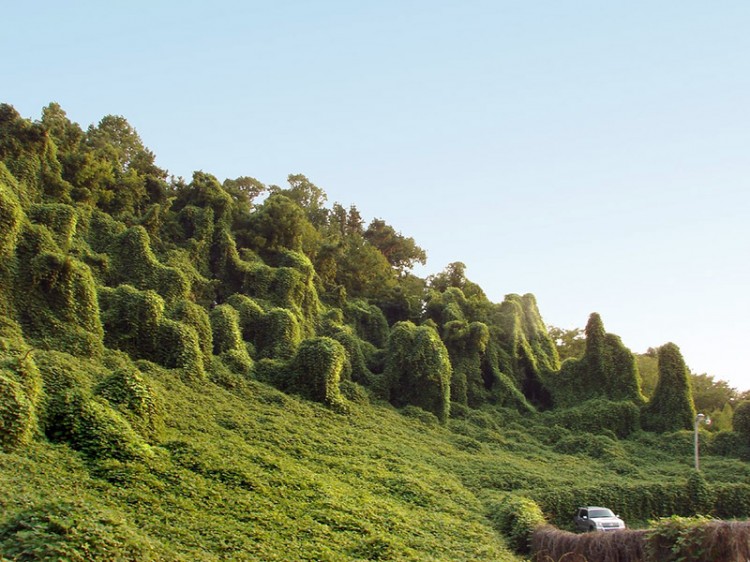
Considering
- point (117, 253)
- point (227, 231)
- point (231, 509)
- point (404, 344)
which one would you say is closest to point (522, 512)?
point (231, 509)

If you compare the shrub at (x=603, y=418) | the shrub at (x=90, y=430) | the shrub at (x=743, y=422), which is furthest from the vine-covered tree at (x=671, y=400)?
the shrub at (x=90, y=430)

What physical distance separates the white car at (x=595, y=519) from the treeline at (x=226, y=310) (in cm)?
752

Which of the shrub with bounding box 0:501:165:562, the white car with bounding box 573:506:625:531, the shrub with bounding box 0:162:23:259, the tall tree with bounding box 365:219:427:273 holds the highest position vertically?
the tall tree with bounding box 365:219:427:273

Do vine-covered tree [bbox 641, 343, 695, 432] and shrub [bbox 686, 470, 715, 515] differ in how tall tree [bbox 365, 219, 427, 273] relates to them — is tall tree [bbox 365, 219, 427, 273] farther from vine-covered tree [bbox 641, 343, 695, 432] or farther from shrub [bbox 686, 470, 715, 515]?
shrub [bbox 686, 470, 715, 515]

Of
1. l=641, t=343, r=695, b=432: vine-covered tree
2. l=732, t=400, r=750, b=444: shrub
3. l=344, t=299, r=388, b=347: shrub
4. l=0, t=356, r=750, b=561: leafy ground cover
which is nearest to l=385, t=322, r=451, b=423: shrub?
l=0, t=356, r=750, b=561: leafy ground cover

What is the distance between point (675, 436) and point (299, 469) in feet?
53.7

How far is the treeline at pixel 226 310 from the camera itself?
50.8ft

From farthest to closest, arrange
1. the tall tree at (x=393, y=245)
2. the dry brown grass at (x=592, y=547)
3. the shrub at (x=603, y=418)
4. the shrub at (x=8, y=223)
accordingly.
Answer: the tall tree at (x=393, y=245)
the shrub at (x=603, y=418)
the shrub at (x=8, y=223)
the dry brown grass at (x=592, y=547)

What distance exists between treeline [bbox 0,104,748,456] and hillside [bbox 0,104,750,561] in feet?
0.24

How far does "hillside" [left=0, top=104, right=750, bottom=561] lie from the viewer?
32.7 feet

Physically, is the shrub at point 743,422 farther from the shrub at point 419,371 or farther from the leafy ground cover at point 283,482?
the shrub at point 419,371

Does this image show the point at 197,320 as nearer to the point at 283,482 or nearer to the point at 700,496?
the point at 283,482

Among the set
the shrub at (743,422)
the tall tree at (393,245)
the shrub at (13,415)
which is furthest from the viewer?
the tall tree at (393,245)

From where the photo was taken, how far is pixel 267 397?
1814 centimetres
